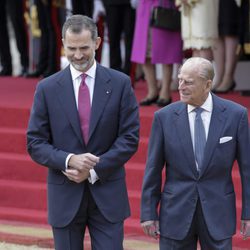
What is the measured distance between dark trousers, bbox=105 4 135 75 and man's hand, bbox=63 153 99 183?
4.83 m

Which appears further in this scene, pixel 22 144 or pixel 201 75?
pixel 22 144

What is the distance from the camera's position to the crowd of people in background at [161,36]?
30.0ft

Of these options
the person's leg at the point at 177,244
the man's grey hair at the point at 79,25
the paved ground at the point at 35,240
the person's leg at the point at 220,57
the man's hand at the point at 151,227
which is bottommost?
the paved ground at the point at 35,240

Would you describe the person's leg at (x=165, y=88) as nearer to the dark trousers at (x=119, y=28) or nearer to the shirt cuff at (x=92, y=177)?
the dark trousers at (x=119, y=28)

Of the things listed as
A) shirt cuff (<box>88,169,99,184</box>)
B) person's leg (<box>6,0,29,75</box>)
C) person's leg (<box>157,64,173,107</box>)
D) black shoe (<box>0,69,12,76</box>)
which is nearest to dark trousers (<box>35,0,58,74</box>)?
person's leg (<box>6,0,29,75</box>)

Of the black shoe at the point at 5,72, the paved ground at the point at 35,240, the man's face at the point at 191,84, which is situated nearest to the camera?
the man's face at the point at 191,84

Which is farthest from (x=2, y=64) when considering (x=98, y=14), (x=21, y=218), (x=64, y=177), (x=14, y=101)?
(x=64, y=177)

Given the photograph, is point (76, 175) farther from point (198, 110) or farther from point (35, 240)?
point (35, 240)

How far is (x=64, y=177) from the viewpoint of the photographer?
5.41 meters

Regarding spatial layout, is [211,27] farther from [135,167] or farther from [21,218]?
[21,218]

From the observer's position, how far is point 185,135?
17.3ft

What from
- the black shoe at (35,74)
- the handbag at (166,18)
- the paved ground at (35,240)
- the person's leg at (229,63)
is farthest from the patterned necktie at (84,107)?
the black shoe at (35,74)

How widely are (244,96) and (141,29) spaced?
144cm

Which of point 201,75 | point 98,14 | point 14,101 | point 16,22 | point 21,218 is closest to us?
point 201,75
